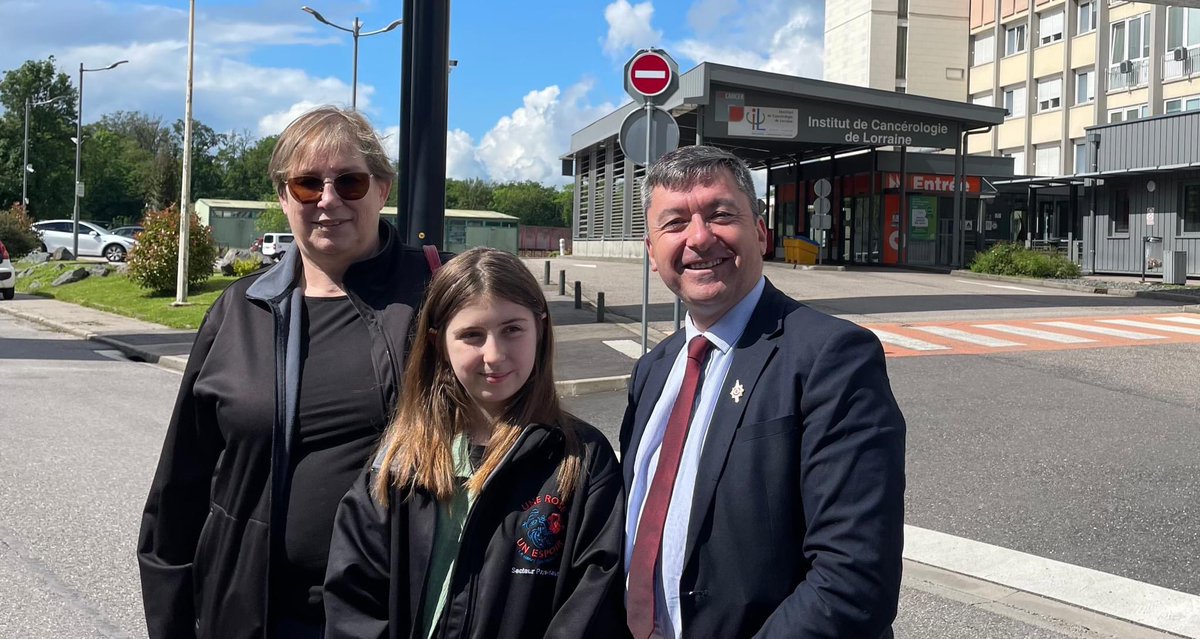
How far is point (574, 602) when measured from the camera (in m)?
2.13

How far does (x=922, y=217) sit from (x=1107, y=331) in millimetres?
21220

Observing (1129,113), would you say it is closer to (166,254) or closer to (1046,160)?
(1046,160)

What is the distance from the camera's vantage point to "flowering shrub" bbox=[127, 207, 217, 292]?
78.9ft

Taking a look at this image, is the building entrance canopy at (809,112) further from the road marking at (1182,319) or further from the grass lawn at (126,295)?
the road marking at (1182,319)

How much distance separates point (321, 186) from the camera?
246 cm

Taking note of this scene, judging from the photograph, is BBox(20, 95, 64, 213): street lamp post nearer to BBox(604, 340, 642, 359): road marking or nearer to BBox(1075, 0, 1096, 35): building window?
BBox(604, 340, 642, 359): road marking

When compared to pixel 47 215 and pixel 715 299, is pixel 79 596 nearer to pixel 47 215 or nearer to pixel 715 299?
pixel 715 299

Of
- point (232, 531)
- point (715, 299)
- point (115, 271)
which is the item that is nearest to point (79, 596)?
point (232, 531)

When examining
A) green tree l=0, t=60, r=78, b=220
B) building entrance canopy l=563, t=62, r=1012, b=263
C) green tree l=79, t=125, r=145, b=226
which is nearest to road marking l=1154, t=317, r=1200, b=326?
building entrance canopy l=563, t=62, r=1012, b=263

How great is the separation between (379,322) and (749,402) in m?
0.88

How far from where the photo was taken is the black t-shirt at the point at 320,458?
7.66ft

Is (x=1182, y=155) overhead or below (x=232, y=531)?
overhead

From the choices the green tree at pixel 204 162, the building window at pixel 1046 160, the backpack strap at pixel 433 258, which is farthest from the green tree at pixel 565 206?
the backpack strap at pixel 433 258

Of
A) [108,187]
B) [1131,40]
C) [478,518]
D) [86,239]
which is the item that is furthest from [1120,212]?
[108,187]
